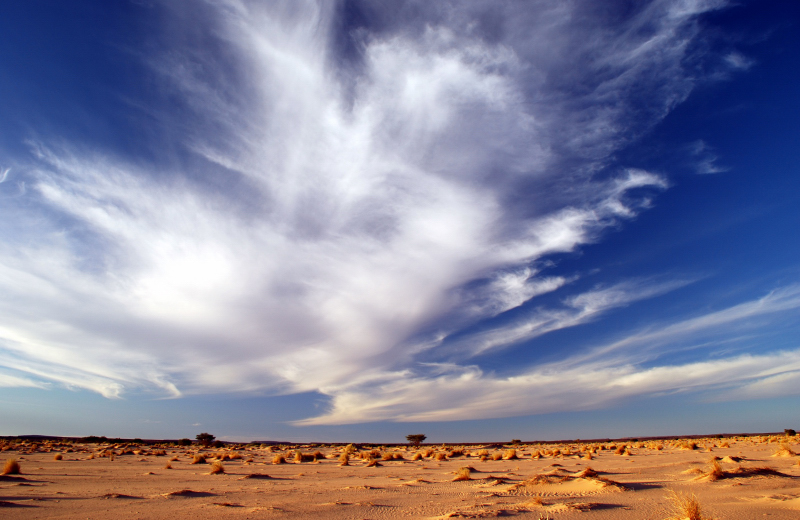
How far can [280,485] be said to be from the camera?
736 inches

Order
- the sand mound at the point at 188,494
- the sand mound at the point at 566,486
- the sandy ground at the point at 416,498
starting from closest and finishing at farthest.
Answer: the sandy ground at the point at 416,498 < the sand mound at the point at 566,486 < the sand mound at the point at 188,494

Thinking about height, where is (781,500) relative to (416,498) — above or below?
above

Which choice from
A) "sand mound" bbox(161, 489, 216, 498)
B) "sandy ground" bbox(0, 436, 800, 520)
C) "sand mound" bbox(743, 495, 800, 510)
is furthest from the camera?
"sand mound" bbox(161, 489, 216, 498)

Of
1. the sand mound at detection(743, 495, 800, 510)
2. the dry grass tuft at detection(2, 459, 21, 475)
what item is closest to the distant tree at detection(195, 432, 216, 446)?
the dry grass tuft at detection(2, 459, 21, 475)

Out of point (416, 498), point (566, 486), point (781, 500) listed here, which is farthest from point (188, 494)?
point (781, 500)

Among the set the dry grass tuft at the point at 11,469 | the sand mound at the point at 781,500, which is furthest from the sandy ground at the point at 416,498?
the dry grass tuft at the point at 11,469

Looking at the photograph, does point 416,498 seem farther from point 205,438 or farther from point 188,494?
point 205,438

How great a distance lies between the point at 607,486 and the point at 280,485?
14092 mm

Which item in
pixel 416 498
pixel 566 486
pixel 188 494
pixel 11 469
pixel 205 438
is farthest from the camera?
pixel 205 438

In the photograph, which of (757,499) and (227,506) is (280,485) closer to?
(227,506)

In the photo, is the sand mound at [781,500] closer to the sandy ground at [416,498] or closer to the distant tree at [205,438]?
the sandy ground at [416,498]

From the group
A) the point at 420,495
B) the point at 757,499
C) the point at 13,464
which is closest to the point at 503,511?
the point at 420,495

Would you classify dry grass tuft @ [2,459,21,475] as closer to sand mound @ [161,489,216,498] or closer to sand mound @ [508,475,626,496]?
sand mound @ [161,489,216,498]

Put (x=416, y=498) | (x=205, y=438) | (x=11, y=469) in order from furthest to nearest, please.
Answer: (x=205, y=438) < (x=11, y=469) < (x=416, y=498)
